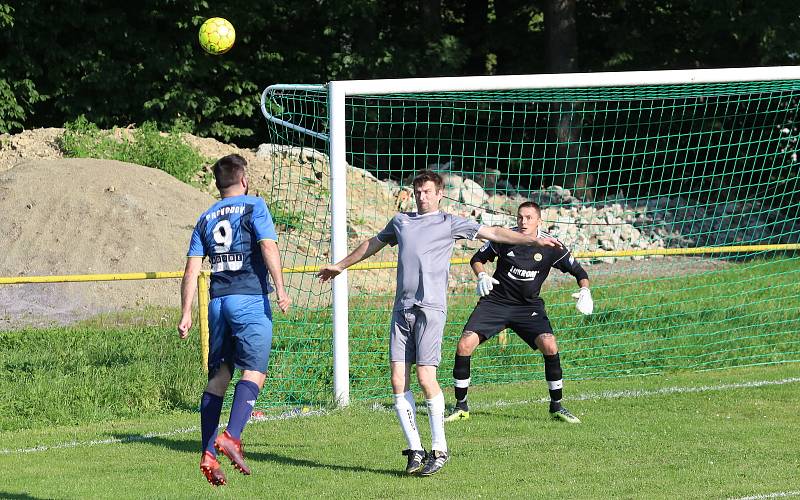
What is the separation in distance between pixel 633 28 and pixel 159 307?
65.3 ft

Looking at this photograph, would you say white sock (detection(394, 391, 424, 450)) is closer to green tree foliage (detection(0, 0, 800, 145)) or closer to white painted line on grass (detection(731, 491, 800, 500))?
white painted line on grass (detection(731, 491, 800, 500))

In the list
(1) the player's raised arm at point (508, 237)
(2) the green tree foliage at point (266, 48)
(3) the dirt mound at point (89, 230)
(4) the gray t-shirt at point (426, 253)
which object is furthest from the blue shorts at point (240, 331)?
(2) the green tree foliage at point (266, 48)

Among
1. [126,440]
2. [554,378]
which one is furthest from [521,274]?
[126,440]

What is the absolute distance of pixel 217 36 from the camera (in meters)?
12.2

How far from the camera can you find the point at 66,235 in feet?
58.4

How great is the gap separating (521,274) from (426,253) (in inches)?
88.2

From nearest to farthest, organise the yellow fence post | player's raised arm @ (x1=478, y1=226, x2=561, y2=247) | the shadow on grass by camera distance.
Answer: player's raised arm @ (x1=478, y1=226, x2=561, y2=247) → the shadow on grass → the yellow fence post

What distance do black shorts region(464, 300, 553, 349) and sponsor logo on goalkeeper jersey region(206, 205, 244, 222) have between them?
2999 mm

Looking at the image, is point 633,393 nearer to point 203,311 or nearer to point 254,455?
point 254,455

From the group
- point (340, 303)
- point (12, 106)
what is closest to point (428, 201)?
point (340, 303)

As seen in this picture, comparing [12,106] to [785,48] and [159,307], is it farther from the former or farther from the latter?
[785,48]

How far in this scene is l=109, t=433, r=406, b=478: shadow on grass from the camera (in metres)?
7.39

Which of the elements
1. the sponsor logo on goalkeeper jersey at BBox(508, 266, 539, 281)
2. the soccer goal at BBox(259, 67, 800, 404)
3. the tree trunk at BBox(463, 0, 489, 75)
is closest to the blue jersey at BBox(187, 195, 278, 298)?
the soccer goal at BBox(259, 67, 800, 404)

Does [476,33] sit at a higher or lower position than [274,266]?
lower
